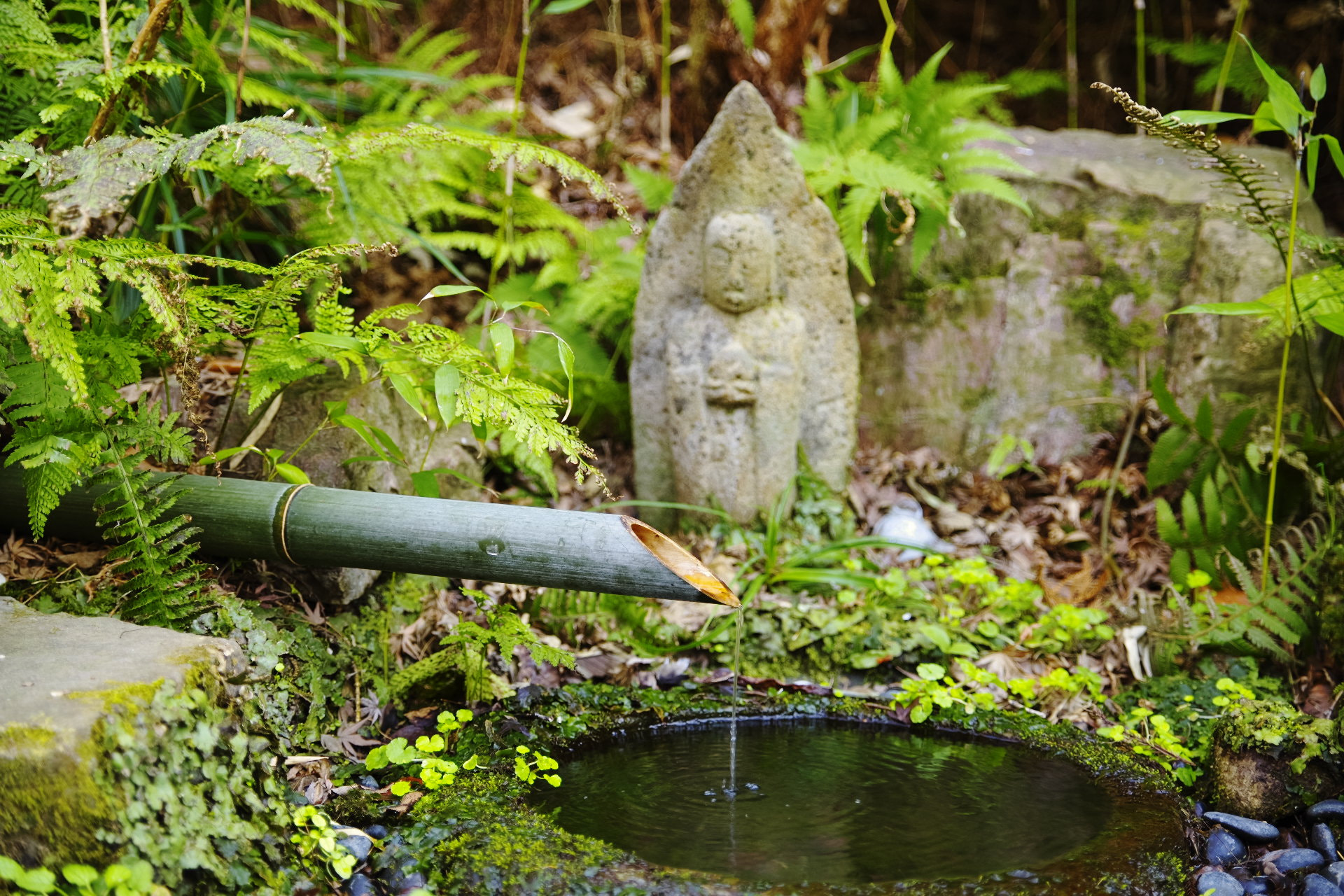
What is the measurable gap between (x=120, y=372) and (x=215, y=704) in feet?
3.07

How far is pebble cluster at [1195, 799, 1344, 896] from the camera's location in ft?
6.86

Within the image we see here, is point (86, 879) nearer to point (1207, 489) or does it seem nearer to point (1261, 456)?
point (1207, 489)

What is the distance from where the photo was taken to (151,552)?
2.24m

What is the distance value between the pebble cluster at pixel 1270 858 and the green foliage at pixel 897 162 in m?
2.36

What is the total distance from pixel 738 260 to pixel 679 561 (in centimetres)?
183

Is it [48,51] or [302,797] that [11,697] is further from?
[48,51]

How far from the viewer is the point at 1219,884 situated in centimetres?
209

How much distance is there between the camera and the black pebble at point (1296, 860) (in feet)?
7.13

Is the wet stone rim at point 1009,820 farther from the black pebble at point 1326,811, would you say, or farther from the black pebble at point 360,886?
the black pebble at point 360,886

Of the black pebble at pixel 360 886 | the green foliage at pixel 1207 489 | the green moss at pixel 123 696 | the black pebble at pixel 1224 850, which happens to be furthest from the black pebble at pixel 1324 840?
the green moss at pixel 123 696

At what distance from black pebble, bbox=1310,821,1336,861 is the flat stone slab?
2538 millimetres

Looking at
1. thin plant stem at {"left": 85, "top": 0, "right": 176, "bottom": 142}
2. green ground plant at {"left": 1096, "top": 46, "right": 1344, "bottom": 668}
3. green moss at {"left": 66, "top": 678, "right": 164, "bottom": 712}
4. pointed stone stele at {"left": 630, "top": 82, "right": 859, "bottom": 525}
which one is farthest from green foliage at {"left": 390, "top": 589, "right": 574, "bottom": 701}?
green ground plant at {"left": 1096, "top": 46, "right": 1344, "bottom": 668}

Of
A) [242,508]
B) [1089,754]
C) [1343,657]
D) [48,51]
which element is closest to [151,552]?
[242,508]

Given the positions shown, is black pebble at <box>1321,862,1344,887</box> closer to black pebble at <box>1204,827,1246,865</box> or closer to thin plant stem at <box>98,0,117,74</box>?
black pebble at <box>1204,827,1246,865</box>
